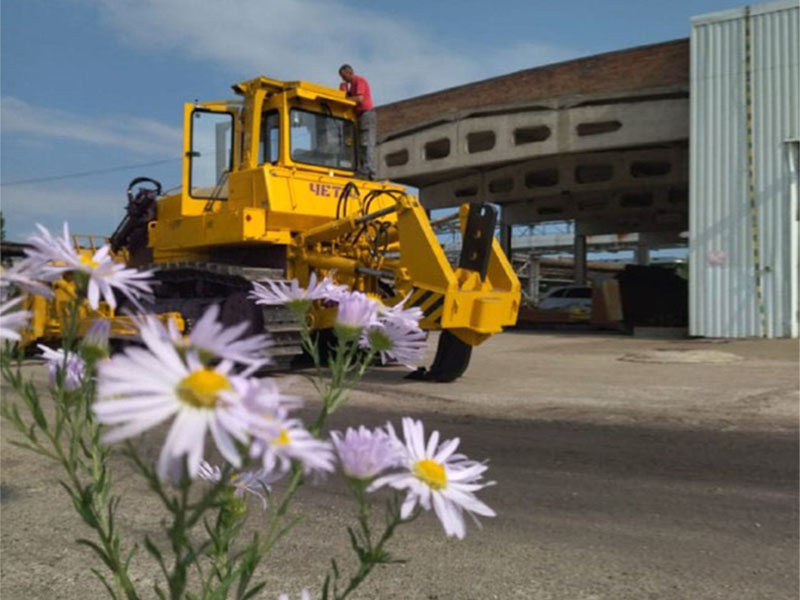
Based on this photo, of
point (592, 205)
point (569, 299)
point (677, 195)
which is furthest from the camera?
point (592, 205)

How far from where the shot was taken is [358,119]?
11.4 meters

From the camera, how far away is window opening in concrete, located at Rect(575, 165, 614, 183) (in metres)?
25.2

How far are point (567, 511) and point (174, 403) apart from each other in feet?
13.3

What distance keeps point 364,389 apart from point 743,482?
17.5 feet

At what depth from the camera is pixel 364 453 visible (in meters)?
1.00

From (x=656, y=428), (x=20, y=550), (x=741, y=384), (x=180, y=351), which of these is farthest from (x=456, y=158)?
(x=180, y=351)

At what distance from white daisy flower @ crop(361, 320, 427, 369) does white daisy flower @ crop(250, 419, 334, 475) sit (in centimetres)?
47

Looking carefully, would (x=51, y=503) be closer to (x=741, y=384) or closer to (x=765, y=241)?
(x=741, y=384)

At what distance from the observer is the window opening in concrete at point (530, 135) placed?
76.3 feet

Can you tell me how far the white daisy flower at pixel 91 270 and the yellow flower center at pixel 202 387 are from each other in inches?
12.2

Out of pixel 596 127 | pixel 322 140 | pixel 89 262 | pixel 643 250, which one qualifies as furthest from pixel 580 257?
pixel 89 262

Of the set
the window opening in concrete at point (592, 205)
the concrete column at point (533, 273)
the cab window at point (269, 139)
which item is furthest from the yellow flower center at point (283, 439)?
the concrete column at point (533, 273)

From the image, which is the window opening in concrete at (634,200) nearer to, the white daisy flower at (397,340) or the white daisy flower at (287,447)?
the white daisy flower at (397,340)

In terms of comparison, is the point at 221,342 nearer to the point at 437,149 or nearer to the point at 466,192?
the point at 437,149
